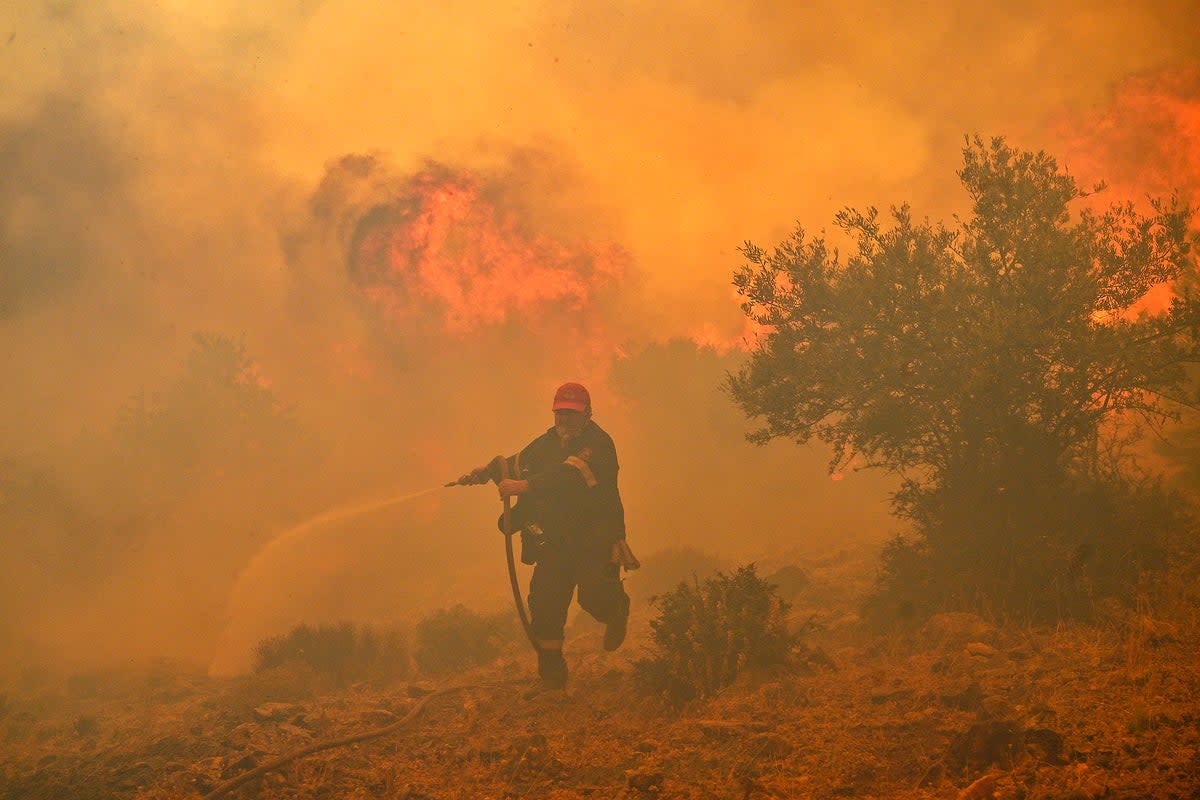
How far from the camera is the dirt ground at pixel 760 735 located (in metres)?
4.75

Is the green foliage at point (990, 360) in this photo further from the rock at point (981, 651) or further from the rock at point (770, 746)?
the rock at point (770, 746)

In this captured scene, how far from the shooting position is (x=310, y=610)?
23875 mm

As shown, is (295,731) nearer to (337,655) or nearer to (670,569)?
(337,655)

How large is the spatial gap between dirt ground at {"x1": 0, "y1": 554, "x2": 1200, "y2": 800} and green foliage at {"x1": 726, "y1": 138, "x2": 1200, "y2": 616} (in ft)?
5.66

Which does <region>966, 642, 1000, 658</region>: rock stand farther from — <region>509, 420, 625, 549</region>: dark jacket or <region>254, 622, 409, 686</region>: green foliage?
<region>254, 622, 409, 686</region>: green foliage

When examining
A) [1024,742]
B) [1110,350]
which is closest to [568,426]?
[1024,742]

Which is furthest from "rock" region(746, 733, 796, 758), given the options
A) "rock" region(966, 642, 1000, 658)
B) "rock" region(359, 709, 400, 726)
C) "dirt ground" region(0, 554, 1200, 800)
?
"rock" region(359, 709, 400, 726)

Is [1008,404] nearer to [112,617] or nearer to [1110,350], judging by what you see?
[1110,350]

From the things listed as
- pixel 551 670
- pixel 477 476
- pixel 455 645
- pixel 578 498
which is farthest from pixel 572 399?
pixel 455 645

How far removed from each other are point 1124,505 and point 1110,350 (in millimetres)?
1839

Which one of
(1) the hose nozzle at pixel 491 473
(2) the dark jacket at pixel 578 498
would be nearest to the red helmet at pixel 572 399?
(2) the dark jacket at pixel 578 498

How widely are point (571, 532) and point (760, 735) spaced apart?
3.19 metres

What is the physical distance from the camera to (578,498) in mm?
8453

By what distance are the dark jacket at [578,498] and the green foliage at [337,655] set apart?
3931 millimetres
